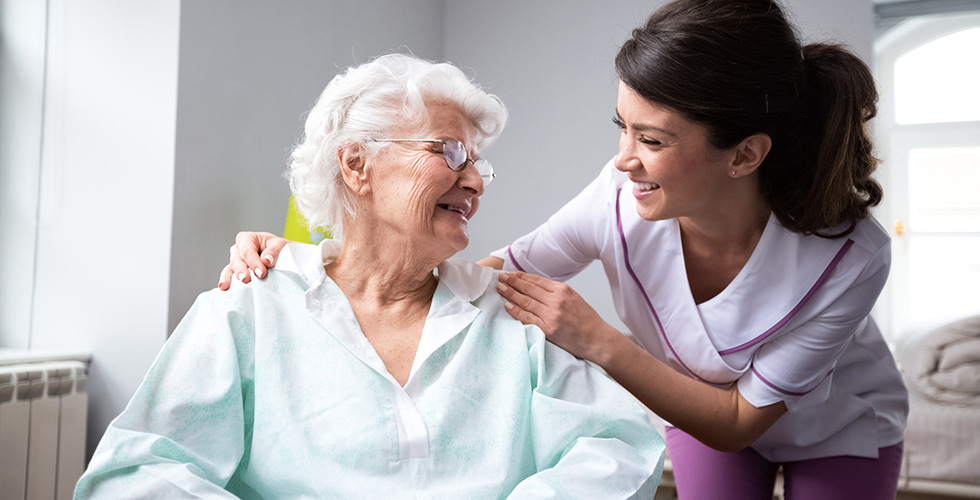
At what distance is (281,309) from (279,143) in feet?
5.24

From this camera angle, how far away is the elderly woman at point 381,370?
111 cm

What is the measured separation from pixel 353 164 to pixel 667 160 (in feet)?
1.93

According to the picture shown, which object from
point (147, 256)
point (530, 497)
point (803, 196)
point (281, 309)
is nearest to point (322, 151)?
point (281, 309)

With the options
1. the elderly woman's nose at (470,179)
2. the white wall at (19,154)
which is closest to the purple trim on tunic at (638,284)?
the elderly woman's nose at (470,179)

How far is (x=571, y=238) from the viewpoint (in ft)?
5.41

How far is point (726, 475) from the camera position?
1.65 meters

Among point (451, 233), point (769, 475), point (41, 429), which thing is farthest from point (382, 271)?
point (41, 429)

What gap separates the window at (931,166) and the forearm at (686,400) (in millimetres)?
2807

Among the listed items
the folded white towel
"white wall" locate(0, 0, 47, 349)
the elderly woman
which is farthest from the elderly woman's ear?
the folded white towel

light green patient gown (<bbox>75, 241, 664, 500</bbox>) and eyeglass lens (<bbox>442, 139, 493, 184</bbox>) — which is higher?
eyeglass lens (<bbox>442, 139, 493, 184</bbox>)

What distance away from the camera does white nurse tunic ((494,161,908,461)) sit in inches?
54.9

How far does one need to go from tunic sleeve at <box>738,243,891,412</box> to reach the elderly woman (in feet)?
1.11

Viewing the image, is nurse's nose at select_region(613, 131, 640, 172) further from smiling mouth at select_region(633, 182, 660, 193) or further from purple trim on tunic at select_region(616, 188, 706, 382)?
purple trim on tunic at select_region(616, 188, 706, 382)

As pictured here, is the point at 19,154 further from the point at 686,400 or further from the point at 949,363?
the point at 949,363
